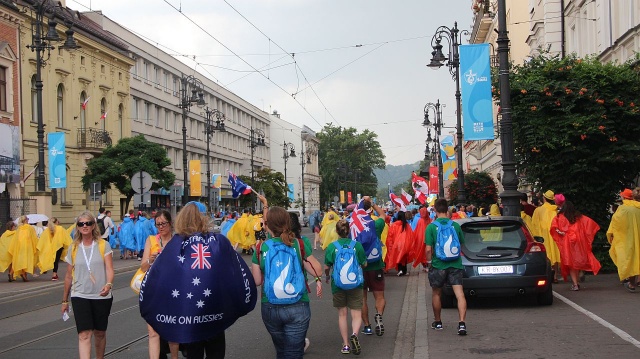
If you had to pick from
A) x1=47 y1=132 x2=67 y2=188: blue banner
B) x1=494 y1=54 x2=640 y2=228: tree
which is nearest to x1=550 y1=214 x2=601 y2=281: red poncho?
x1=494 y1=54 x2=640 y2=228: tree

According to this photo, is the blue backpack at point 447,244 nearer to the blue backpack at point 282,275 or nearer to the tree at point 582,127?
the blue backpack at point 282,275

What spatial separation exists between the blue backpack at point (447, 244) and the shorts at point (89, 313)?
163 inches

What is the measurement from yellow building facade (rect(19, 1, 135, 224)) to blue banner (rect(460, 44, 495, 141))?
23.6 metres

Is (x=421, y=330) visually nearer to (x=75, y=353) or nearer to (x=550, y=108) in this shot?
(x=75, y=353)

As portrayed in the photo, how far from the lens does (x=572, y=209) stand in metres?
14.6

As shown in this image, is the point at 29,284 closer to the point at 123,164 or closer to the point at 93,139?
the point at 123,164

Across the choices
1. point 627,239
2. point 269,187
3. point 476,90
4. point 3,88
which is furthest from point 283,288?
point 269,187

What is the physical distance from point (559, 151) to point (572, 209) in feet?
9.12

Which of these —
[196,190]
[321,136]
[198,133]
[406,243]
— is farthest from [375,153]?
[406,243]

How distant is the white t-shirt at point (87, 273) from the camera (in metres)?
7.80

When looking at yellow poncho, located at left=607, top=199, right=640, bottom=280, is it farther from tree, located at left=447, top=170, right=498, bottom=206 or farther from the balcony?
the balcony

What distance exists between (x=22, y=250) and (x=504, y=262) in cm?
1379

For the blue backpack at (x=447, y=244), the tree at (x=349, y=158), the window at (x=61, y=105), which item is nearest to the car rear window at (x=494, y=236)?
the blue backpack at (x=447, y=244)

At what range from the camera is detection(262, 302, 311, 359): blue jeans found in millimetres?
6430
